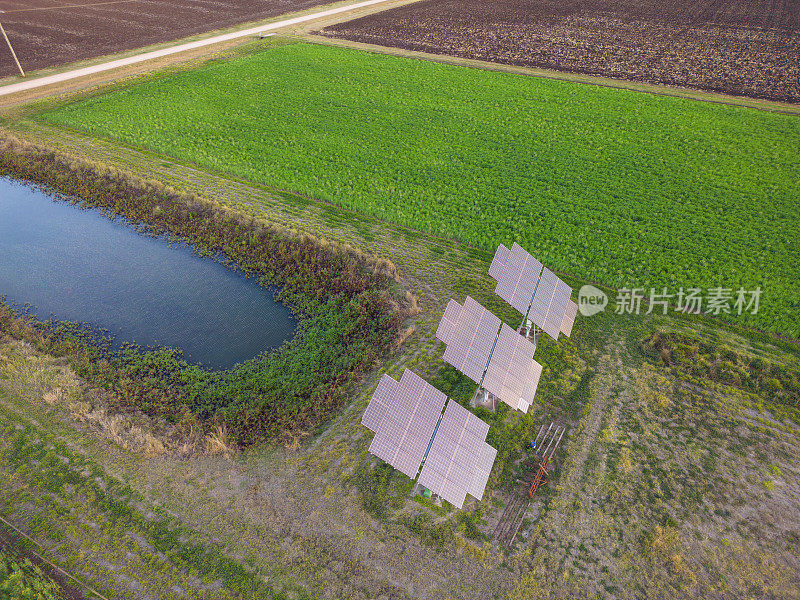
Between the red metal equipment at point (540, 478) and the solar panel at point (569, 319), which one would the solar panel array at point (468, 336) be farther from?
the solar panel at point (569, 319)

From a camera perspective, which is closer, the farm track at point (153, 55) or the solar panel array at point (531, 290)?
the solar panel array at point (531, 290)

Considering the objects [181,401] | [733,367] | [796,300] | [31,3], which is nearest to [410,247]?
[181,401]

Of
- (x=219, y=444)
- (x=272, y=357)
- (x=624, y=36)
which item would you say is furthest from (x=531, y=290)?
(x=624, y=36)

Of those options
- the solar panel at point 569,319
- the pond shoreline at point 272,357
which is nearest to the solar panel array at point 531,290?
the solar panel at point 569,319

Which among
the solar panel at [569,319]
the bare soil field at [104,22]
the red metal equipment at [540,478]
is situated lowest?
the red metal equipment at [540,478]

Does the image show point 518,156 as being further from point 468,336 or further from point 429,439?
point 429,439

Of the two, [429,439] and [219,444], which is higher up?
[429,439]
